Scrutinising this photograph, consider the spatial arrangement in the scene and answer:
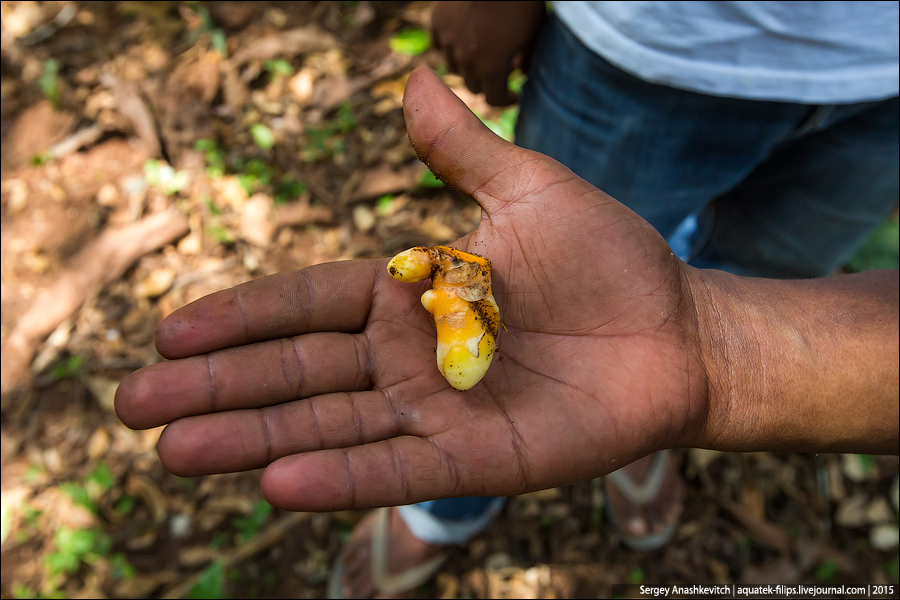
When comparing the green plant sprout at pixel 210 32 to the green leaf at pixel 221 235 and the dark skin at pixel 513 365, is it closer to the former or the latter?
the green leaf at pixel 221 235

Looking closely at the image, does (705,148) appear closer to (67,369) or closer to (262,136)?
(262,136)

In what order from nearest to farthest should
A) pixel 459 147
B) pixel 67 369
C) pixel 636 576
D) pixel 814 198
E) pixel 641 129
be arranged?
1. pixel 459 147
2. pixel 641 129
3. pixel 814 198
4. pixel 636 576
5. pixel 67 369

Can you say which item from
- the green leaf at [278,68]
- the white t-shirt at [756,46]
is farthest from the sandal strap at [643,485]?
the green leaf at [278,68]

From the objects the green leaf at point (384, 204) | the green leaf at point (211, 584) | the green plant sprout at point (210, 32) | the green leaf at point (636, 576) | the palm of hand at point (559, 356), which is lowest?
the green leaf at point (636, 576)

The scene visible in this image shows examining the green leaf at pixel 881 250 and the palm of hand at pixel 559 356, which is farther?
the green leaf at pixel 881 250

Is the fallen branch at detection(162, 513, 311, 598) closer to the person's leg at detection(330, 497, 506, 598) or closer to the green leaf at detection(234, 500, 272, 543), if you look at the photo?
the green leaf at detection(234, 500, 272, 543)

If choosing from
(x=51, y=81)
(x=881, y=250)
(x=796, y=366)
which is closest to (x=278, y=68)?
(x=51, y=81)

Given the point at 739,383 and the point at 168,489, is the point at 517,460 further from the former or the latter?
the point at 168,489

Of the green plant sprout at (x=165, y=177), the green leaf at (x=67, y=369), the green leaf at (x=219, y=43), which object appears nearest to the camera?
the green leaf at (x=67, y=369)
